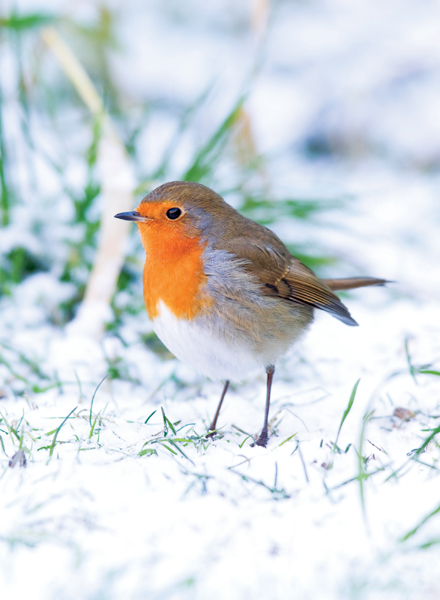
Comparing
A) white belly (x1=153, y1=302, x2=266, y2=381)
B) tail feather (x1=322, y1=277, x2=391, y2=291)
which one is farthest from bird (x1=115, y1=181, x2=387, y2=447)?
tail feather (x1=322, y1=277, x2=391, y2=291)

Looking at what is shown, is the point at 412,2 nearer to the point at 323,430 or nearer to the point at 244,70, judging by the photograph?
the point at 244,70

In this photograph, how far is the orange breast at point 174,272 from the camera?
2469 mm

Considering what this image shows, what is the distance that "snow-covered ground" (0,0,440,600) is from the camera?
159cm

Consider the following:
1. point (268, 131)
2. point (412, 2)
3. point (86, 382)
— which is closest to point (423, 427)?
point (86, 382)

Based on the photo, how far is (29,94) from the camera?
4.68m

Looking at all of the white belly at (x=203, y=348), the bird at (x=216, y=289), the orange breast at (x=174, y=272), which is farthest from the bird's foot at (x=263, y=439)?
the orange breast at (x=174, y=272)

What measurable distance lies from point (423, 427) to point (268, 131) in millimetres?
5250

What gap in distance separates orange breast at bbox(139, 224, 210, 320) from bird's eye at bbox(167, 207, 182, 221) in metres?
0.06

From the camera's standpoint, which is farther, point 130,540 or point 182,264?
point 182,264

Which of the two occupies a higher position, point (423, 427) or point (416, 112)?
point (416, 112)

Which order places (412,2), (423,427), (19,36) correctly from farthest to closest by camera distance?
1. (412,2)
2. (19,36)
3. (423,427)

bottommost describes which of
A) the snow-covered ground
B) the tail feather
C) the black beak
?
the snow-covered ground

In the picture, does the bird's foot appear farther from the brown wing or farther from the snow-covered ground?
the brown wing

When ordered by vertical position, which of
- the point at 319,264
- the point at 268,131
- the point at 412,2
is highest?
the point at 412,2
